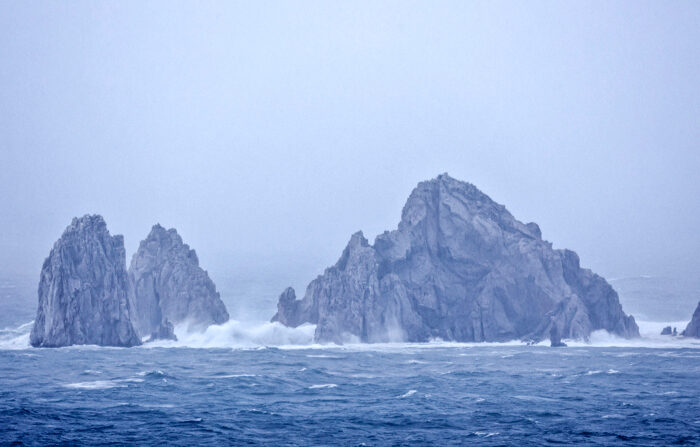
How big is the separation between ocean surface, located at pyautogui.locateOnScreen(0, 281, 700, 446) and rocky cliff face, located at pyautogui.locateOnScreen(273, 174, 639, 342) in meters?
3.92

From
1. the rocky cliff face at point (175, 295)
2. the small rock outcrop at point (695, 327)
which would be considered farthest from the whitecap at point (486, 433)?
the rocky cliff face at point (175, 295)

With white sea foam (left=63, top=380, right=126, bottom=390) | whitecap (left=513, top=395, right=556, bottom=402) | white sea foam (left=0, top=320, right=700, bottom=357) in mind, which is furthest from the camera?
white sea foam (left=0, top=320, right=700, bottom=357)

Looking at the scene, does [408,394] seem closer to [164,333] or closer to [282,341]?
[282,341]

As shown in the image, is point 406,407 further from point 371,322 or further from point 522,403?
point 371,322

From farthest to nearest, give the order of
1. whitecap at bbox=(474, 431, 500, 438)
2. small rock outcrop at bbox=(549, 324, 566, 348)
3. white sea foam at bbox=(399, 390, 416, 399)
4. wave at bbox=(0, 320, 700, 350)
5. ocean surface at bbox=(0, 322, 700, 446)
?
wave at bbox=(0, 320, 700, 350) → small rock outcrop at bbox=(549, 324, 566, 348) → white sea foam at bbox=(399, 390, 416, 399) → ocean surface at bbox=(0, 322, 700, 446) → whitecap at bbox=(474, 431, 500, 438)

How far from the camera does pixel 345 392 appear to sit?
82.8m

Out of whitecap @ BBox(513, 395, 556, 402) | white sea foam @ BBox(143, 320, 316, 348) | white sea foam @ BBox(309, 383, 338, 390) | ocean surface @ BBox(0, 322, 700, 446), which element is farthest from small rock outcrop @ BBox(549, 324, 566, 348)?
white sea foam @ BBox(309, 383, 338, 390)

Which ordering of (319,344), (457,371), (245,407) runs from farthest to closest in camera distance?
(319,344), (457,371), (245,407)

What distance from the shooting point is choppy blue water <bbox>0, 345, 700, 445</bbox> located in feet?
204

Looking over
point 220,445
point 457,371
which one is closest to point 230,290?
point 457,371

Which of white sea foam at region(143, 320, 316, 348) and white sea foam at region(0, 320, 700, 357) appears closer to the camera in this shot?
white sea foam at region(0, 320, 700, 357)

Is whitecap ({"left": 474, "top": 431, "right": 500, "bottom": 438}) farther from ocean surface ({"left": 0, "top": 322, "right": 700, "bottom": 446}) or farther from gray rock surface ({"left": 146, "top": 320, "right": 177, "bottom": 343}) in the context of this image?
gray rock surface ({"left": 146, "top": 320, "right": 177, "bottom": 343})

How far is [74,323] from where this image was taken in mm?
114500

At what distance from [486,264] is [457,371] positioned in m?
36.1
